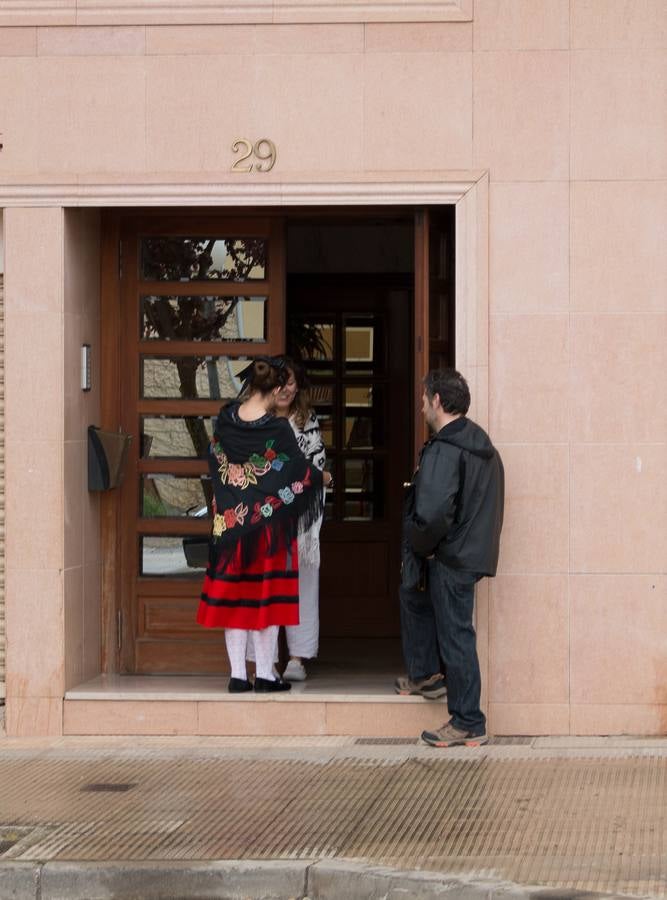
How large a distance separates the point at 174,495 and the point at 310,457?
93 cm

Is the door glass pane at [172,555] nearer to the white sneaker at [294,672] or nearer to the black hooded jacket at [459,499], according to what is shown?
the white sneaker at [294,672]

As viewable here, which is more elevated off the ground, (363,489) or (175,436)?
(175,436)

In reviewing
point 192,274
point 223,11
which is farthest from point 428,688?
point 223,11

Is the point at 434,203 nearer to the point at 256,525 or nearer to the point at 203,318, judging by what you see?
the point at 203,318

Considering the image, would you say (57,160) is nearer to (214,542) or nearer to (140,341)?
(140,341)

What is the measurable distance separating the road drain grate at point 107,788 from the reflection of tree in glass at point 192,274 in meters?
2.82

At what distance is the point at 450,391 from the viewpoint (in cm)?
837

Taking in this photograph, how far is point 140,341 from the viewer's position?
9.64 m

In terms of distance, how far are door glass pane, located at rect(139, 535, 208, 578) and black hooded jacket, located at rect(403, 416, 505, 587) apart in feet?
5.75

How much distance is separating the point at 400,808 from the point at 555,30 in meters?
4.20

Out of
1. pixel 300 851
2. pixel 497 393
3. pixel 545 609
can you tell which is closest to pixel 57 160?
pixel 497 393

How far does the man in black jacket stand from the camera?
8.26 m

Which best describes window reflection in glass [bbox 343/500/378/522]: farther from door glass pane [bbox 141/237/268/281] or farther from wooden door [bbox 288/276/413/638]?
door glass pane [bbox 141/237/268/281]

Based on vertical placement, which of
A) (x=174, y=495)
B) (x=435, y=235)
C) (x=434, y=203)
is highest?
(x=434, y=203)
